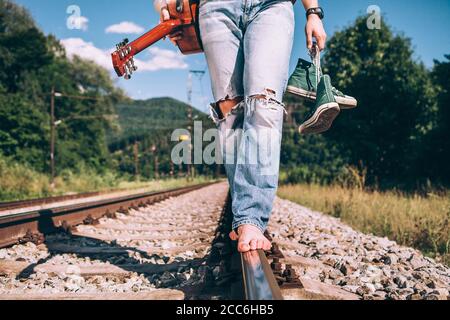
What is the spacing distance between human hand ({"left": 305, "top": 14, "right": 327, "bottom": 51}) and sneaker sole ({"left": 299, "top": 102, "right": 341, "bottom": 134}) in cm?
44

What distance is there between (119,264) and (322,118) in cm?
155

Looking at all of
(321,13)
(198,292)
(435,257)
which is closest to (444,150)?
(435,257)

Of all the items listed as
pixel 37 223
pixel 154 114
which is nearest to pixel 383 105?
pixel 37 223

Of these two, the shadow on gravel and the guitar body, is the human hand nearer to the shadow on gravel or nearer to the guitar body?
the guitar body

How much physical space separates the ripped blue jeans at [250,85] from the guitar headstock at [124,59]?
53cm

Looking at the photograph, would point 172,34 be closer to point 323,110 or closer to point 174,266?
point 323,110

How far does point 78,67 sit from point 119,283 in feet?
207

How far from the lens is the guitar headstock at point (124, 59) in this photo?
2.33 metres

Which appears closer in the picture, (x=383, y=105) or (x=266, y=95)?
(x=266, y=95)

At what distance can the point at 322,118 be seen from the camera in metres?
1.93

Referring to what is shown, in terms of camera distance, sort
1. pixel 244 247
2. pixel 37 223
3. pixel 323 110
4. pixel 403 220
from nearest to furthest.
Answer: pixel 244 247 < pixel 323 110 < pixel 37 223 < pixel 403 220

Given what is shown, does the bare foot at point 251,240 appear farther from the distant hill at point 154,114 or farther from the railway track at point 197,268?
the distant hill at point 154,114

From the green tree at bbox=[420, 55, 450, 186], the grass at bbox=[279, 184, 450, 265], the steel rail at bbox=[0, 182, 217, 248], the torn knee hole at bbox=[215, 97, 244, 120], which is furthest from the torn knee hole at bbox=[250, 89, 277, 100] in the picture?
the green tree at bbox=[420, 55, 450, 186]
